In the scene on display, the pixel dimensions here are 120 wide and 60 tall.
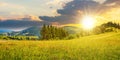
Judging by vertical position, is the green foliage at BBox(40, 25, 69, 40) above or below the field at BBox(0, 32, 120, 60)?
below

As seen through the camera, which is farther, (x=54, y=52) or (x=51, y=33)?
(x=51, y=33)

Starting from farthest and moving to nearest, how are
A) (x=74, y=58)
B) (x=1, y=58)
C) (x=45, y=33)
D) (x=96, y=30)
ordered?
(x=96, y=30)
(x=45, y=33)
(x=74, y=58)
(x=1, y=58)

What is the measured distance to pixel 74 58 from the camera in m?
16.9

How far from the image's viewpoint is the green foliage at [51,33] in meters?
156

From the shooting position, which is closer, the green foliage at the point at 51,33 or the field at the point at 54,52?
the field at the point at 54,52

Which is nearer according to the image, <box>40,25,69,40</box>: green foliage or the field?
the field

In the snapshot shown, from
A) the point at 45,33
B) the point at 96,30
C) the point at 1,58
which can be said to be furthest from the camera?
the point at 96,30

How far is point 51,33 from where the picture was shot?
15725cm

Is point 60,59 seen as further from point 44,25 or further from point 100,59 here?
point 44,25

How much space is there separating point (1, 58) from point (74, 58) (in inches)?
194

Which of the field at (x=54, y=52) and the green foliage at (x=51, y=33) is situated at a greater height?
the field at (x=54, y=52)

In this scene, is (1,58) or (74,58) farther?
(74,58)

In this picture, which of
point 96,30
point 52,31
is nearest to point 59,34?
point 52,31

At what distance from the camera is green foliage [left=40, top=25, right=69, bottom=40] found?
6125 inches
